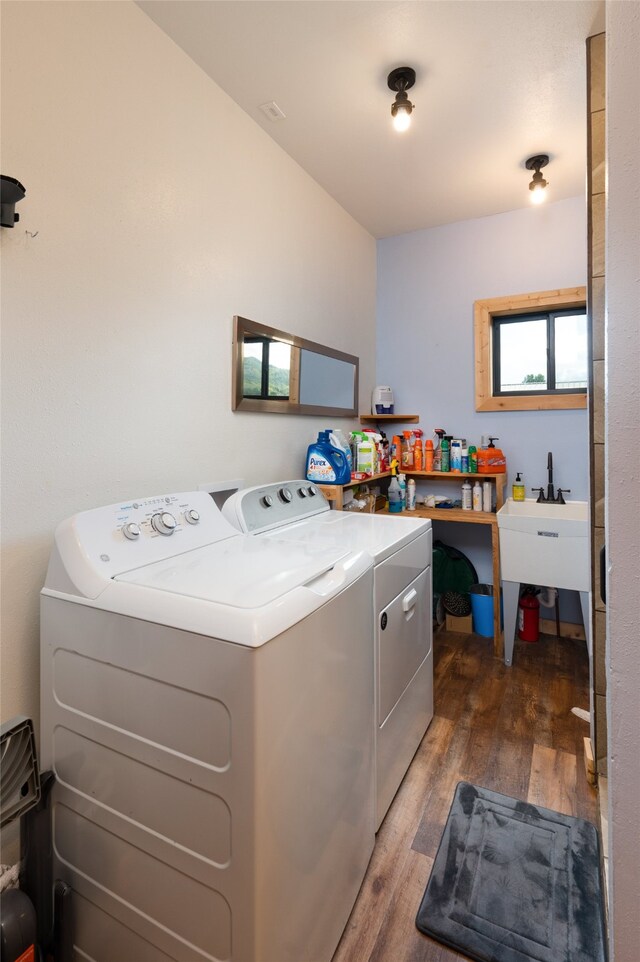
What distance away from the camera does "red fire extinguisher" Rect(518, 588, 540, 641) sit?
275cm

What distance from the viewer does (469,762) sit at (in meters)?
1.71

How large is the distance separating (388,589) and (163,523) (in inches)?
28.9

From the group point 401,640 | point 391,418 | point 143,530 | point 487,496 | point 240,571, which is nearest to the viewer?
point 240,571

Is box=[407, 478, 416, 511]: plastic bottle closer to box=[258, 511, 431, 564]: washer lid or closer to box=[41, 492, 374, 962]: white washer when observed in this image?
box=[258, 511, 431, 564]: washer lid

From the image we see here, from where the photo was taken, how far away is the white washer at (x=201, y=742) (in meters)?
0.81

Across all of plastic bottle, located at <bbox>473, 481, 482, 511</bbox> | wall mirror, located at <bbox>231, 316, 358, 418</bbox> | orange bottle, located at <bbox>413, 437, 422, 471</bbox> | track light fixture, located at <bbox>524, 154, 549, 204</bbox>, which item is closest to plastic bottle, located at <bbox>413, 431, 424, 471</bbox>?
orange bottle, located at <bbox>413, 437, 422, 471</bbox>

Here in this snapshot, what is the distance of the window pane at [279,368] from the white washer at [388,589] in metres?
0.49

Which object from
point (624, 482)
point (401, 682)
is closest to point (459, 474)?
point (401, 682)

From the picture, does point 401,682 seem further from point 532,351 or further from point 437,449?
point 532,351

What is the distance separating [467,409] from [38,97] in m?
2.63

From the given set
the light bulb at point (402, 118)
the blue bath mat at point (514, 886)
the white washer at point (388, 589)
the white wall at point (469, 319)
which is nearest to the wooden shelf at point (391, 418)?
the white wall at point (469, 319)

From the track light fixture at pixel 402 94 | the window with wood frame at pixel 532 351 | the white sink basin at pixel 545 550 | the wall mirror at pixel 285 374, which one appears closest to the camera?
the track light fixture at pixel 402 94

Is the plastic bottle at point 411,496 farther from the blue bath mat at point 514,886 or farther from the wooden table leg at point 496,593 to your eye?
the blue bath mat at point 514,886

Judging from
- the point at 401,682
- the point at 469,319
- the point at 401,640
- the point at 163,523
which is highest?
the point at 469,319
